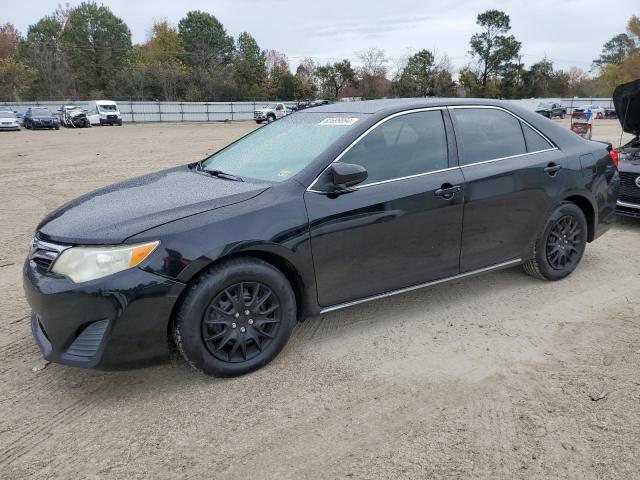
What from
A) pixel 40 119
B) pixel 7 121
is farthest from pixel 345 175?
pixel 40 119

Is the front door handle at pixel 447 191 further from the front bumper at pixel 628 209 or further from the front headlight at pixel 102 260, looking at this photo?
the front bumper at pixel 628 209

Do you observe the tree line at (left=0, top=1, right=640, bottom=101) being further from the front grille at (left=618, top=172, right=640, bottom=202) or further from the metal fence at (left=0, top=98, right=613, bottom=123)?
the front grille at (left=618, top=172, right=640, bottom=202)

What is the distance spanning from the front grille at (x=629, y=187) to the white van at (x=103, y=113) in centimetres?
3986

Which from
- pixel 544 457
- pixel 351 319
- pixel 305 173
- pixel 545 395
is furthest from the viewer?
pixel 351 319

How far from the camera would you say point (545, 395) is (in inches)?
118

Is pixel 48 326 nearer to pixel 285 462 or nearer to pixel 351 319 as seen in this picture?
pixel 285 462

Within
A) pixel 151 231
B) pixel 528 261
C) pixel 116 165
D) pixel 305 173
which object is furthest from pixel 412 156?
pixel 116 165

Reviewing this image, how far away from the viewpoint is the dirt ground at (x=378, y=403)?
98.6 inches

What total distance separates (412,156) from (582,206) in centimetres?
196

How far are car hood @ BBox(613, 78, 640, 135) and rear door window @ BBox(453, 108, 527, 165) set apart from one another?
3405 millimetres

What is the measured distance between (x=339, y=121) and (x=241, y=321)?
1613 mm

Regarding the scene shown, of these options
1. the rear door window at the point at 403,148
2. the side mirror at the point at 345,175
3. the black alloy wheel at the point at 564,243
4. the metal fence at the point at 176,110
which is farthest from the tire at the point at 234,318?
the metal fence at the point at 176,110

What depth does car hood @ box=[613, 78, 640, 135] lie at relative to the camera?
22.2 feet

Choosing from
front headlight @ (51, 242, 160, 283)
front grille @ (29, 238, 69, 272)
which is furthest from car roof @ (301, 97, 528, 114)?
front grille @ (29, 238, 69, 272)
